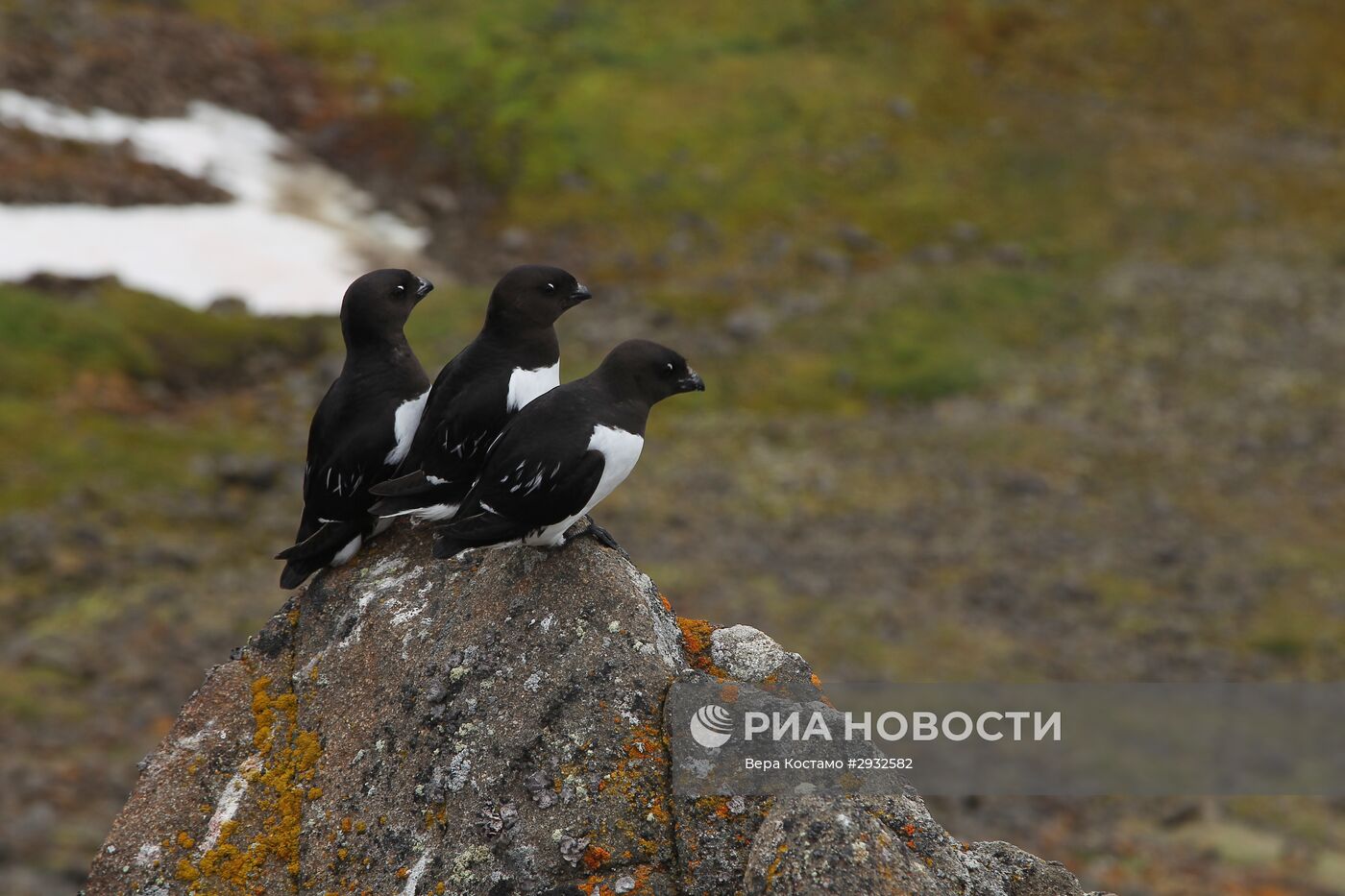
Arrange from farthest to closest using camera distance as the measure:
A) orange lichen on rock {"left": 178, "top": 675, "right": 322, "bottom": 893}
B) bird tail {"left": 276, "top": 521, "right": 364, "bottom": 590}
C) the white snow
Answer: the white snow → bird tail {"left": 276, "top": 521, "right": 364, "bottom": 590} → orange lichen on rock {"left": 178, "top": 675, "right": 322, "bottom": 893}

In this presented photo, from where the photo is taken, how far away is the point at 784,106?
251 ft

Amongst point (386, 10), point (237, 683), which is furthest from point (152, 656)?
point (386, 10)

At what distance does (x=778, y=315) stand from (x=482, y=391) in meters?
48.3

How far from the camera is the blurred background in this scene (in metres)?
34.6

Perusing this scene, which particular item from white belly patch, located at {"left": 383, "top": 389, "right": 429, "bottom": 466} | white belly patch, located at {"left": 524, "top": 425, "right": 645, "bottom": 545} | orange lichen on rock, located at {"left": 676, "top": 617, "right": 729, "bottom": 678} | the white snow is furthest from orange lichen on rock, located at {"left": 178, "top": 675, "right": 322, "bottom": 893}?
the white snow

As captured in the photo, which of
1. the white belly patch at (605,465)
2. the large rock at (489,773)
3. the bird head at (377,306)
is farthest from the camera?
the bird head at (377,306)

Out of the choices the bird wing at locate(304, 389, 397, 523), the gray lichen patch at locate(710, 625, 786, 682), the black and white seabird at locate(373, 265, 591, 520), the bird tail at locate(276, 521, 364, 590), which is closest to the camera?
the gray lichen patch at locate(710, 625, 786, 682)

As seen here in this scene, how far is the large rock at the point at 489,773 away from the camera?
820 centimetres

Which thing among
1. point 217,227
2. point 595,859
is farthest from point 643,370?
point 217,227

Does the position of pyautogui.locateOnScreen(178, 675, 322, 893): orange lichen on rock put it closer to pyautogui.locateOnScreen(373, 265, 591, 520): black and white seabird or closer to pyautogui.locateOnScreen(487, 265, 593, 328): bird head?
pyautogui.locateOnScreen(373, 265, 591, 520): black and white seabird

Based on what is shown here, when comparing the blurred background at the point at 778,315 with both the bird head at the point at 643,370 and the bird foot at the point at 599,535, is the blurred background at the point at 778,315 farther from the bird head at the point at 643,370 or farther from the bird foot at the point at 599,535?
the bird head at the point at 643,370

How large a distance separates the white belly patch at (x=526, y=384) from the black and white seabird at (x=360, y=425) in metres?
0.90

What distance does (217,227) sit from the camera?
196ft

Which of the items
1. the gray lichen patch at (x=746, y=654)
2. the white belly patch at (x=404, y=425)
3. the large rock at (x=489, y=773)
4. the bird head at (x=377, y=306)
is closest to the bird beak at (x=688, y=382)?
the large rock at (x=489, y=773)
